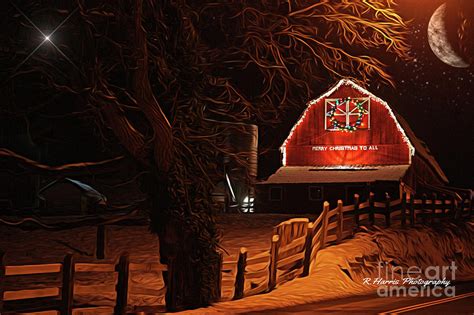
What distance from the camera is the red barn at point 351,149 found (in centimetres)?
4453

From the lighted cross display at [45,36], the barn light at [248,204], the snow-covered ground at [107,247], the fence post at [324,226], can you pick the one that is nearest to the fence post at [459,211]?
the snow-covered ground at [107,247]

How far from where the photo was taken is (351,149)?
46.0 meters

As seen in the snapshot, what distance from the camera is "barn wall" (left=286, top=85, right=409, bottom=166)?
44875 mm

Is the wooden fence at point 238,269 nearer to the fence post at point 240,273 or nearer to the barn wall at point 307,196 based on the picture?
the fence post at point 240,273

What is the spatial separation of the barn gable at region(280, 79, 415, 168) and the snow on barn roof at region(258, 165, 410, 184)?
0.35 meters

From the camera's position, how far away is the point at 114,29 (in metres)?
14.4

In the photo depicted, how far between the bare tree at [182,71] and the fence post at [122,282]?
1241 millimetres

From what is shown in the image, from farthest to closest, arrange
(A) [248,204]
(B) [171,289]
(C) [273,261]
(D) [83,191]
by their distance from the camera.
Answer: (A) [248,204] → (D) [83,191] → (C) [273,261] → (B) [171,289]

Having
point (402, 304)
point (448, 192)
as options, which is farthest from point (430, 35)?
point (448, 192)

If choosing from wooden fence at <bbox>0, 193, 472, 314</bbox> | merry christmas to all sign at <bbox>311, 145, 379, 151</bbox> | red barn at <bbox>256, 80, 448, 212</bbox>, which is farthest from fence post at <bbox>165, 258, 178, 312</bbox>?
merry christmas to all sign at <bbox>311, 145, 379, 151</bbox>

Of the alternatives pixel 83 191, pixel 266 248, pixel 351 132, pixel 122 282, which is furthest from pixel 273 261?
pixel 83 191

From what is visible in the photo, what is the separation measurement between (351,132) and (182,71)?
31.7m

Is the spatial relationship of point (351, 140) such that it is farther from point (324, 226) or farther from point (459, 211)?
point (324, 226)

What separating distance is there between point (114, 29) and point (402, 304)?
7.77 meters
